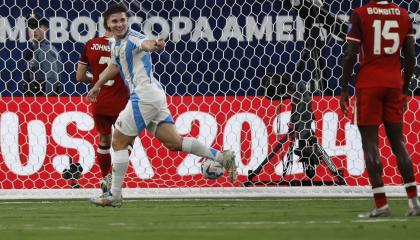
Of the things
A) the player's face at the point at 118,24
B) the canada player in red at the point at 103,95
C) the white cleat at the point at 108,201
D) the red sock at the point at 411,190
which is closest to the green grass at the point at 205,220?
the white cleat at the point at 108,201

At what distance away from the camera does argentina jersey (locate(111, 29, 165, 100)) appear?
8984 millimetres

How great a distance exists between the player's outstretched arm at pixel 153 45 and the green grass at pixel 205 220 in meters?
1.24

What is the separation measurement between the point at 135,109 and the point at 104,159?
1.83m

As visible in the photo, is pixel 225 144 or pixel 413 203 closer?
pixel 413 203

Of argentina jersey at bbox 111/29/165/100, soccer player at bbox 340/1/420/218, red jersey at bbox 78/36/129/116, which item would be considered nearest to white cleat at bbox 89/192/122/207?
argentina jersey at bbox 111/29/165/100

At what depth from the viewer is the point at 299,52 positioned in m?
12.0

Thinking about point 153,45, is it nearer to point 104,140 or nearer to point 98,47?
point 98,47

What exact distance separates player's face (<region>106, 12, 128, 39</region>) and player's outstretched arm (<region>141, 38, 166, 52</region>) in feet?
1.30

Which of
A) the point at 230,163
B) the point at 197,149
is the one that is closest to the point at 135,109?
the point at 197,149

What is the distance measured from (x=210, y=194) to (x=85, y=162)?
1273 millimetres

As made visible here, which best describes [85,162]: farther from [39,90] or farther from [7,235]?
[7,235]

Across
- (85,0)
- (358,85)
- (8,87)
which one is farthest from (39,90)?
(358,85)

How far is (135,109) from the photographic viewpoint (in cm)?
898

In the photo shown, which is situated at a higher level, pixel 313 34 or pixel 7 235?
pixel 313 34
